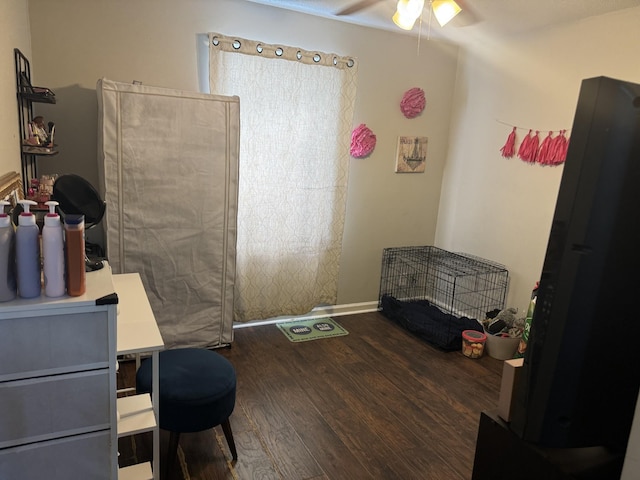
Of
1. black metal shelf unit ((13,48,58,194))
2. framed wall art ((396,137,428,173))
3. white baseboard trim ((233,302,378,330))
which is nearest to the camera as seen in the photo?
→ black metal shelf unit ((13,48,58,194))

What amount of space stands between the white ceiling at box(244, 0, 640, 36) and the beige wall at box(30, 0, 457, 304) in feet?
0.33

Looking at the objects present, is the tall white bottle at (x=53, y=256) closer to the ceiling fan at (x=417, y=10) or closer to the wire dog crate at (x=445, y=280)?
the ceiling fan at (x=417, y=10)

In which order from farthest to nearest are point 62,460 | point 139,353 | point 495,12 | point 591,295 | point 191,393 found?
1. point 495,12
2. point 191,393
3. point 139,353
4. point 62,460
5. point 591,295

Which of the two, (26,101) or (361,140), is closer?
(26,101)

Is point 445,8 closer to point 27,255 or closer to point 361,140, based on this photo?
Result: point 361,140

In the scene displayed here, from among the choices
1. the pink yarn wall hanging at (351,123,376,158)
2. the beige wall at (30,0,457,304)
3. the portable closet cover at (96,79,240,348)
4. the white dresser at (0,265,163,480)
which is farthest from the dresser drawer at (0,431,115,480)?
the pink yarn wall hanging at (351,123,376,158)

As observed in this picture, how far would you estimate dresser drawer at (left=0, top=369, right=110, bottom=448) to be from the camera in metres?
1.29

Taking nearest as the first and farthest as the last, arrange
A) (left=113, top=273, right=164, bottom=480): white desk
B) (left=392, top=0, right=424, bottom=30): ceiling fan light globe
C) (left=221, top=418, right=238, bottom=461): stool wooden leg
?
(left=113, top=273, right=164, bottom=480): white desk, (left=221, top=418, right=238, bottom=461): stool wooden leg, (left=392, top=0, right=424, bottom=30): ceiling fan light globe

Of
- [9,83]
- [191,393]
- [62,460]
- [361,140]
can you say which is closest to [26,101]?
[9,83]

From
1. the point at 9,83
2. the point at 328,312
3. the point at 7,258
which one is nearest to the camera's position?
the point at 7,258

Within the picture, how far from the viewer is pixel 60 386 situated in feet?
4.38

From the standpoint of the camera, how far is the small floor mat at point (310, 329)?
342 cm

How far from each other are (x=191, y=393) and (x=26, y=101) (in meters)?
1.76

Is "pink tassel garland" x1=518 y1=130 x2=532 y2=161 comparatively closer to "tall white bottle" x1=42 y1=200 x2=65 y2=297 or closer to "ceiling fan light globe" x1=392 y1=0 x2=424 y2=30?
"ceiling fan light globe" x1=392 y1=0 x2=424 y2=30
